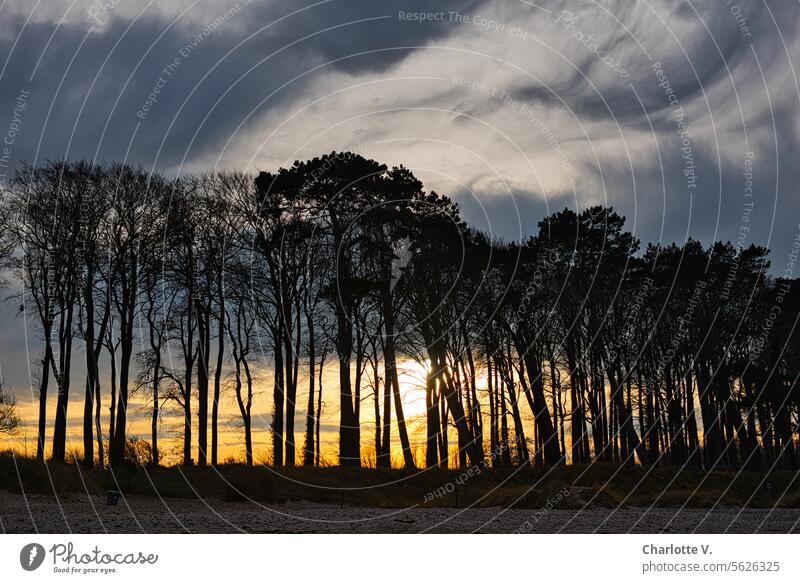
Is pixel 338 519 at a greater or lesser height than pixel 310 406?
lesser

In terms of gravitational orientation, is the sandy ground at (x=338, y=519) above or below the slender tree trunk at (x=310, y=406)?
below

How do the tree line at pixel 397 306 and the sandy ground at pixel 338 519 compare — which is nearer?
the sandy ground at pixel 338 519

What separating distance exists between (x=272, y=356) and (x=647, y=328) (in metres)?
20.7

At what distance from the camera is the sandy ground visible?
1681 cm

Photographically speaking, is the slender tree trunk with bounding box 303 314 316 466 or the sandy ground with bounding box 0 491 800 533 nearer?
the sandy ground with bounding box 0 491 800 533

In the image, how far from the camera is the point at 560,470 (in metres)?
35.6

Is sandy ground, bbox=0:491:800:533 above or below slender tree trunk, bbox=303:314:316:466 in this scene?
below

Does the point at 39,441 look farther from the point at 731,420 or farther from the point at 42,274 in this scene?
the point at 731,420

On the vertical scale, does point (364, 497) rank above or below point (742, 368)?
below

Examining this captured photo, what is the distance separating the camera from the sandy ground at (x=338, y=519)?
16812 millimetres

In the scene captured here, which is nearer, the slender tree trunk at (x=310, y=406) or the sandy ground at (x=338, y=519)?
the sandy ground at (x=338, y=519)

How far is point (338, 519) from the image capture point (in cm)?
2150

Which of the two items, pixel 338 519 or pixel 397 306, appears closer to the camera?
pixel 338 519
